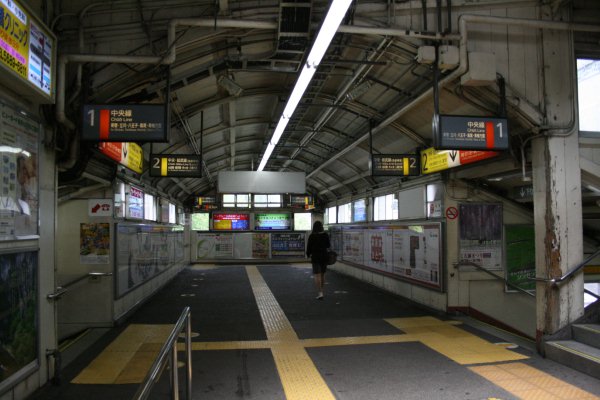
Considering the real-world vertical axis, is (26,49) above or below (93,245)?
above

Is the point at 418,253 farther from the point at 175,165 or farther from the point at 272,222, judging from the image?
the point at 272,222

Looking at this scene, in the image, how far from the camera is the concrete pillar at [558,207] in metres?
5.23

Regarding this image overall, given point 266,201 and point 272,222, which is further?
point 266,201

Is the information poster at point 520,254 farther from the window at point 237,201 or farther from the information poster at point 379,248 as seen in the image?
the window at point 237,201

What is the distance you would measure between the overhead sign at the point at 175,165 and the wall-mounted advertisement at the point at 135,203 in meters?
0.59

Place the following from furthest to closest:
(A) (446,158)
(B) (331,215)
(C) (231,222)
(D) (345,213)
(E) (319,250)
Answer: (C) (231,222) < (B) (331,215) < (D) (345,213) < (E) (319,250) < (A) (446,158)

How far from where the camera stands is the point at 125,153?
22.0 feet

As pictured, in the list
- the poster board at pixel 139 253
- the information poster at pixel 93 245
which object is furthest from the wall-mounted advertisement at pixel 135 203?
the information poster at pixel 93 245

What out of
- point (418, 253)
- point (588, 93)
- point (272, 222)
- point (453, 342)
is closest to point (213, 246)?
point (272, 222)

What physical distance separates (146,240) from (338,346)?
525cm

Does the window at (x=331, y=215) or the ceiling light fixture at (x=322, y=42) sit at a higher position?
the ceiling light fixture at (x=322, y=42)

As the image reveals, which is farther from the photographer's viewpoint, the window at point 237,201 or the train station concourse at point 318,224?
the window at point 237,201

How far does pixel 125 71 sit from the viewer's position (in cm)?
529

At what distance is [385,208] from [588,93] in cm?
622
